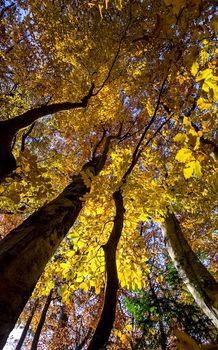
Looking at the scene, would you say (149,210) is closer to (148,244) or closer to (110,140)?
(110,140)

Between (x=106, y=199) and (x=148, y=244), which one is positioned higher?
(x=148, y=244)

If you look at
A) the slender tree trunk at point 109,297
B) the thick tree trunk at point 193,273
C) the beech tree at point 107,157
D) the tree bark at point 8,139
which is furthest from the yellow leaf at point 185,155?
the tree bark at point 8,139

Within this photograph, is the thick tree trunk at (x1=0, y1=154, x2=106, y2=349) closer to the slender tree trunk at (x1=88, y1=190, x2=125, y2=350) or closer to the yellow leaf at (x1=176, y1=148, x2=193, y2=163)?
the slender tree trunk at (x1=88, y1=190, x2=125, y2=350)

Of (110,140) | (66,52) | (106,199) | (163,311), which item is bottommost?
(163,311)

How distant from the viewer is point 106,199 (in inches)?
178

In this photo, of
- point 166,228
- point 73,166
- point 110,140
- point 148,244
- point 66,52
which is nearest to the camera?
point 166,228

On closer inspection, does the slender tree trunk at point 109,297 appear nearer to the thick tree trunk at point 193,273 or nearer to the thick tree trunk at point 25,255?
the thick tree trunk at point 25,255

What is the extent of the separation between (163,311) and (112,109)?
7534 millimetres

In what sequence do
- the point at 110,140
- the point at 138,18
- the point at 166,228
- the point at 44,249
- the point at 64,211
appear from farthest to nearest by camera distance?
the point at 110,140
the point at 138,18
the point at 166,228
the point at 64,211
the point at 44,249

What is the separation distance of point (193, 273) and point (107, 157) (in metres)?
5.25

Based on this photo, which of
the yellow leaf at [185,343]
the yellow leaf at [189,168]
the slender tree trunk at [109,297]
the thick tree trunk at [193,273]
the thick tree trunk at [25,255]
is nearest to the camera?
the yellow leaf at [185,343]

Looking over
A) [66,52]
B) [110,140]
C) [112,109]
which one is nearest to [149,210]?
[110,140]

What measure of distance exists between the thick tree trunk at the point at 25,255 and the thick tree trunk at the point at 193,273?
2324 mm

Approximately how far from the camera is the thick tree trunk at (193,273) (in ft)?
12.5
